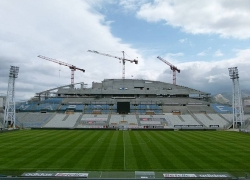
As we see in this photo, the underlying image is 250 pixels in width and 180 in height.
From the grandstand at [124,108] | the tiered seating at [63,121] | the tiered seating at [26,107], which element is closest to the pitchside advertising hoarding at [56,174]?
the grandstand at [124,108]

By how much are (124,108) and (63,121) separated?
1902 centimetres

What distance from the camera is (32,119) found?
7556cm

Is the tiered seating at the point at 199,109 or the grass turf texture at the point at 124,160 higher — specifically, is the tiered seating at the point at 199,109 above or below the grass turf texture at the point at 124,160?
above

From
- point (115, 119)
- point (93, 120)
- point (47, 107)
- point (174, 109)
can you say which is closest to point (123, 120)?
point (115, 119)

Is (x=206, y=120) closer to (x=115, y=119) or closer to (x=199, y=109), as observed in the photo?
(x=199, y=109)

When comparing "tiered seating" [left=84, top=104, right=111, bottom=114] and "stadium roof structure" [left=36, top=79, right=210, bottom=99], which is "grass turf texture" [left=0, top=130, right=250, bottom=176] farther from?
"stadium roof structure" [left=36, top=79, right=210, bottom=99]

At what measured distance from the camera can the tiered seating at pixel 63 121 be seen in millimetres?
69812

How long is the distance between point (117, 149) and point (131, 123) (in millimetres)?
42838

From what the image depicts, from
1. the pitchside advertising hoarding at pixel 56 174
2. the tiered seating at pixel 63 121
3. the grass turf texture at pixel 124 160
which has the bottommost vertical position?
the grass turf texture at pixel 124 160

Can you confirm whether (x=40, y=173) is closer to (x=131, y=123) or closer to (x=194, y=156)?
(x=194, y=156)

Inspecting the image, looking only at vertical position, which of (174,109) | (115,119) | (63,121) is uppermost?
(174,109)

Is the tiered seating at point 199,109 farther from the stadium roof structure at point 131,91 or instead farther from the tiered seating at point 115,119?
the tiered seating at point 115,119

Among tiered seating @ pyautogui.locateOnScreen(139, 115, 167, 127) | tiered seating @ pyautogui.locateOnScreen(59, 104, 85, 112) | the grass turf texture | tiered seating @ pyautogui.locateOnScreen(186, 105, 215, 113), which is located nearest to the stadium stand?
tiered seating @ pyautogui.locateOnScreen(139, 115, 167, 127)

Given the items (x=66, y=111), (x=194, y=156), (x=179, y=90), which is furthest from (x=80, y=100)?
(x=194, y=156)
